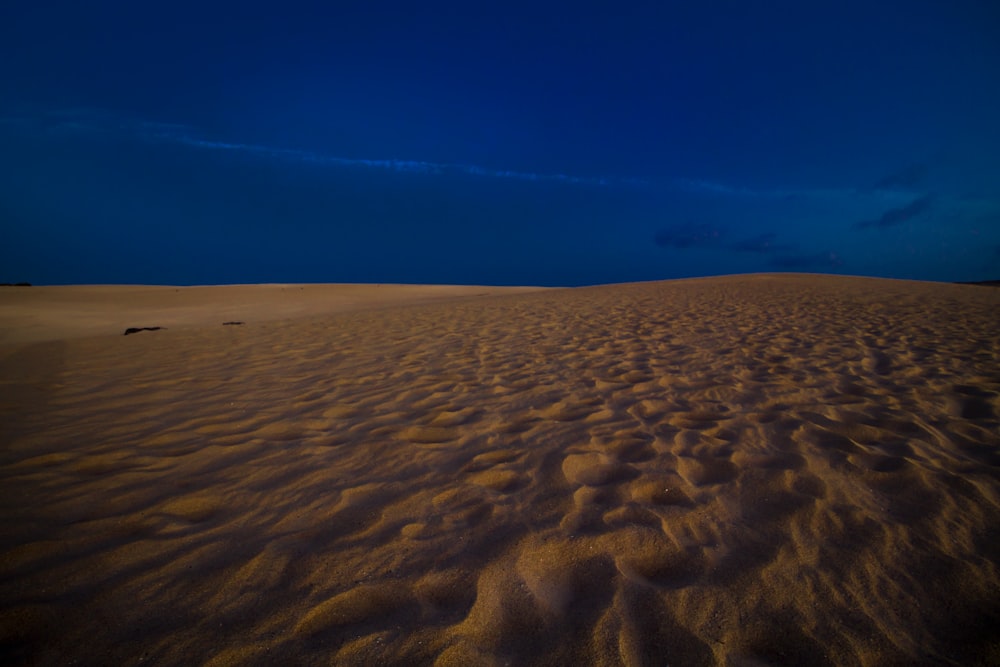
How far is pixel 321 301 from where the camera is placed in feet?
61.2

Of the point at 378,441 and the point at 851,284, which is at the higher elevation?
the point at 851,284

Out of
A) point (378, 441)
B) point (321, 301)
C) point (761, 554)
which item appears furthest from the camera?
point (321, 301)

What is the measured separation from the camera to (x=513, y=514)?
2088mm

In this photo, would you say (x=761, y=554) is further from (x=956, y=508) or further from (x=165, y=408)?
(x=165, y=408)

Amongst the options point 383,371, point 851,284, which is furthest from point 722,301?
point 383,371

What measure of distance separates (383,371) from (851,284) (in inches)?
645

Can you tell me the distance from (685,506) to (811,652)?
0.78 metres

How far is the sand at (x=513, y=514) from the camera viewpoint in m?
1.42

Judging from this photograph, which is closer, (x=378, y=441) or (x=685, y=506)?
(x=685, y=506)

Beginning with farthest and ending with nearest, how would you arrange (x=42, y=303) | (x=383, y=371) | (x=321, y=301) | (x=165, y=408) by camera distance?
(x=321, y=301) < (x=42, y=303) < (x=383, y=371) < (x=165, y=408)

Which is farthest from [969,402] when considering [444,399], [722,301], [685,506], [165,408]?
[722,301]

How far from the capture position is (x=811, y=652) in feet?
4.42

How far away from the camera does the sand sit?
1415 millimetres

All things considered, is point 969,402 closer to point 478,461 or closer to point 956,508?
point 956,508
